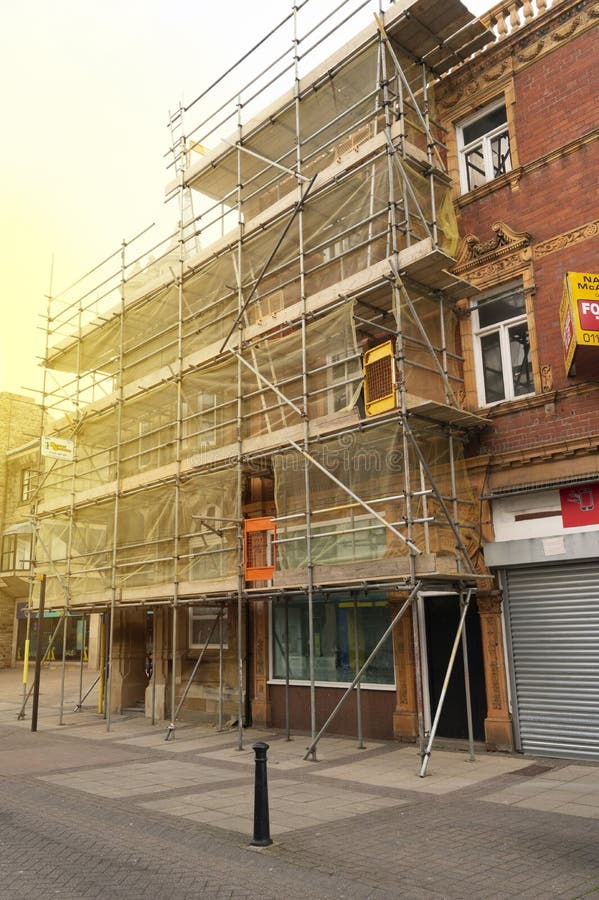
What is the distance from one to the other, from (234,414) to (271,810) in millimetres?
8941

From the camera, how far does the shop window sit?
44.1ft

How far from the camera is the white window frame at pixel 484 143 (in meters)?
13.6

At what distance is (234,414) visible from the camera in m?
15.7

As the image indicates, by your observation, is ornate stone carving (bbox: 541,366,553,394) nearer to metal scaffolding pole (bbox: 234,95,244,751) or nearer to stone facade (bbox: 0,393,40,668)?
metal scaffolding pole (bbox: 234,95,244,751)

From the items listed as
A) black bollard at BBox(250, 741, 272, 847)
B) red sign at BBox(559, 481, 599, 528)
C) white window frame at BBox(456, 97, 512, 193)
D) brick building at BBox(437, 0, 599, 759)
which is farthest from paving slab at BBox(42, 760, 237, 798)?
white window frame at BBox(456, 97, 512, 193)

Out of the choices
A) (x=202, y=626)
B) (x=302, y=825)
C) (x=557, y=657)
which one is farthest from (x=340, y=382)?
(x=202, y=626)

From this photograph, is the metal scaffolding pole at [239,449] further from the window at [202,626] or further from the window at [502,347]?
the window at [502,347]

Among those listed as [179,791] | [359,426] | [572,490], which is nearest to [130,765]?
[179,791]

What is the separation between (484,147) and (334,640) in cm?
997

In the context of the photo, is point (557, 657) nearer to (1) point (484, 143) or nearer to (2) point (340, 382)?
(2) point (340, 382)

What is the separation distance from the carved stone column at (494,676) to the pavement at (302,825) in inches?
12.2

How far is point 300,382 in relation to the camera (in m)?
14.0

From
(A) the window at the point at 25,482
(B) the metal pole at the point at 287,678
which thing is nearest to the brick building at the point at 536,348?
(B) the metal pole at the point at 287,678

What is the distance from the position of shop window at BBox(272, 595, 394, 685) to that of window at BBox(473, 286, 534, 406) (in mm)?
4410
